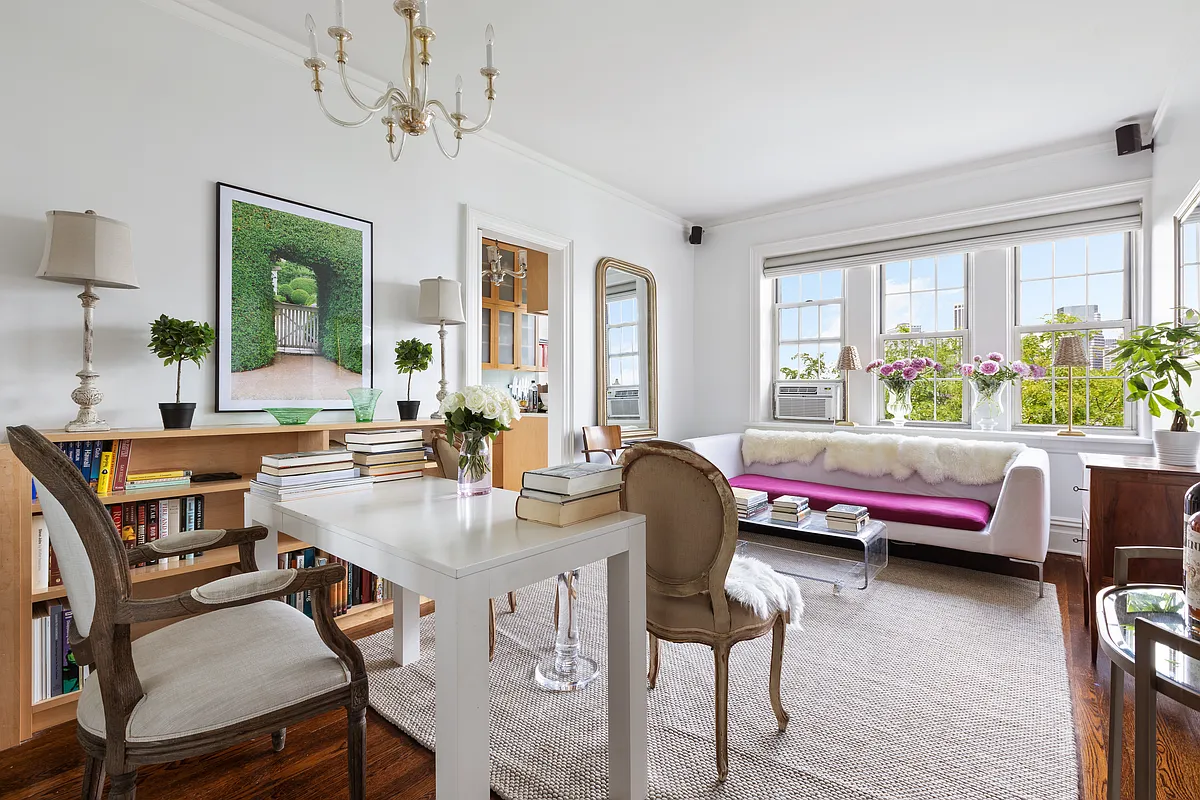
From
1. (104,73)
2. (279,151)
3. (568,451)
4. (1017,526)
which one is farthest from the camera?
(568,451)

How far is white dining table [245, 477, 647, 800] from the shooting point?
1.09m

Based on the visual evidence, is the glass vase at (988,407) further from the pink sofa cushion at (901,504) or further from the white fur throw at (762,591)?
the white fur throw at (762,591)

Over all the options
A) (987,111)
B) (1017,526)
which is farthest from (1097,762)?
(987,111)

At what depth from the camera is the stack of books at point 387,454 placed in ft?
6.84

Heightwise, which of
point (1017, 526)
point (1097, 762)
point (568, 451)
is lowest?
point (1097, 762)

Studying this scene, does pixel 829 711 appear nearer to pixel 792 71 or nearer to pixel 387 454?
pixel 387 454

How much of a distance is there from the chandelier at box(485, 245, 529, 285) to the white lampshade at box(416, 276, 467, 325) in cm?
187

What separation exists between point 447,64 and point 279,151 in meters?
0.96

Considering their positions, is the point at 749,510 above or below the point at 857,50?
below

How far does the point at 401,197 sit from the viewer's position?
327cm

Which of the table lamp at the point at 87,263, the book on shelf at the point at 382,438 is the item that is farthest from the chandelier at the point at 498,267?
the table lamp at the point at 87,263

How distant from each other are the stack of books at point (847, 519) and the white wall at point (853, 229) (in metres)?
1.81

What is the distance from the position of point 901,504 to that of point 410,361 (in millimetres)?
3201

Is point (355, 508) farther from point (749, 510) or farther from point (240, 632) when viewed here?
point (749, 510)
